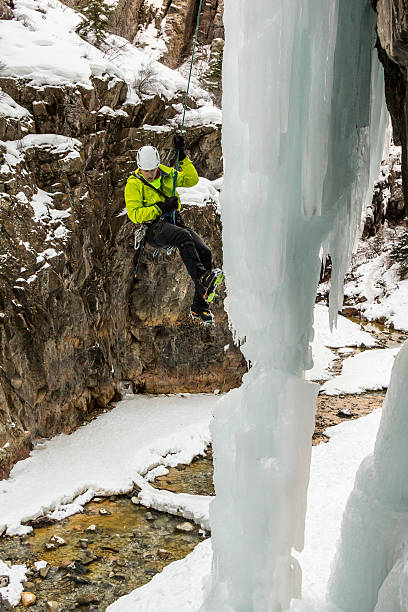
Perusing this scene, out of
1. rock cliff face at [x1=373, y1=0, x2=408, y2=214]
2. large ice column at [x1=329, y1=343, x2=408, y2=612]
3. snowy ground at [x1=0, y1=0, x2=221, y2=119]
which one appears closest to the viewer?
rock cliff face at [x1=373, y1=0, x2=408, y2=214]

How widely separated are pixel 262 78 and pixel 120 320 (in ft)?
24.6

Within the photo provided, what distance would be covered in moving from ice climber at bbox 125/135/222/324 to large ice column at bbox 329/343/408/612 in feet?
11.0

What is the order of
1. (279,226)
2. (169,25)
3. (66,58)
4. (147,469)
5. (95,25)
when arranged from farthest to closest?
(169,25) → (95,25) → (66,58) → (147,469) → (279,226)

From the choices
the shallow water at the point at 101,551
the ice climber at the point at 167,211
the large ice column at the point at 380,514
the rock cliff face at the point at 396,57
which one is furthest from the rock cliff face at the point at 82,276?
the rock cliff face at the point at 396,57

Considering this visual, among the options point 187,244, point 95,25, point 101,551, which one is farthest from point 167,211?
point 95,25

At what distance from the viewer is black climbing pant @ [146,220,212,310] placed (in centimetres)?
632

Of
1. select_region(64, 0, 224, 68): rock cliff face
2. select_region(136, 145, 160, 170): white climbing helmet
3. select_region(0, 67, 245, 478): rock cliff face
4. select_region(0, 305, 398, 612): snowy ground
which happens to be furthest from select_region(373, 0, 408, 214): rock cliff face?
select_region(64, 0, 224, 68): rock cliff face

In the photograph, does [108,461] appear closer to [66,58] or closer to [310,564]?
[310,564]

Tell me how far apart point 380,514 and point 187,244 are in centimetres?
396

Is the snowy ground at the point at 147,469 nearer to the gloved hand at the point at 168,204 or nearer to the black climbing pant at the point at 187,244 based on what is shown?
the black climbing pant at the point at 187,244

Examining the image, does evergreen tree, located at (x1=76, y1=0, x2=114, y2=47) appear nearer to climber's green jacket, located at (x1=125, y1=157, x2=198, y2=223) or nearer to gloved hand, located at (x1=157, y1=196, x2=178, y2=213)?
climber's green jacket, located at (x1=125, y1=157, x2=198, y2=223)

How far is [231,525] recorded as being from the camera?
10.9 ft

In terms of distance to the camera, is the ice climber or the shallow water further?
the ice climber

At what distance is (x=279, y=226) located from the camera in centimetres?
288
